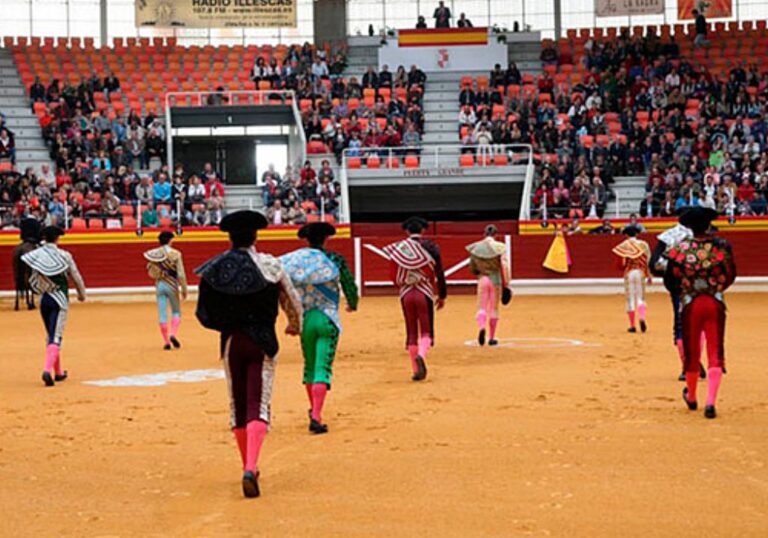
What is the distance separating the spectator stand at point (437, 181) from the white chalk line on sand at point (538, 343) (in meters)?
11.6

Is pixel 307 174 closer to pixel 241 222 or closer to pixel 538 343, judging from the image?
pixel 538 343

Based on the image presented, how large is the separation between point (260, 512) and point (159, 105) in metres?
29.0

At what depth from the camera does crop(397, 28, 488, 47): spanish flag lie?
36.1m

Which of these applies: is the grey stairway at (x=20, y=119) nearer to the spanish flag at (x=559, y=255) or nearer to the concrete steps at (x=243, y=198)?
the concrete steps at (x=243, y=198)

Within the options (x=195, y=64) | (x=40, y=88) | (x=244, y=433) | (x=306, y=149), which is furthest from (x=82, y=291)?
(x=195, y=64)

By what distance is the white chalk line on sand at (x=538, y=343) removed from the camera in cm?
1598

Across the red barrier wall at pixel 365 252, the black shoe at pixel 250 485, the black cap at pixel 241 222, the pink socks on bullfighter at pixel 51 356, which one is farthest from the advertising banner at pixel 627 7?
the black shoe at pixel 250 485

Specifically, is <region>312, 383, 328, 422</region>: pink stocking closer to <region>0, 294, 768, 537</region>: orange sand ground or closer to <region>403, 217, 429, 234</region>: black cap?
<region>0, 294, 768, 537</region>: orange sand ground

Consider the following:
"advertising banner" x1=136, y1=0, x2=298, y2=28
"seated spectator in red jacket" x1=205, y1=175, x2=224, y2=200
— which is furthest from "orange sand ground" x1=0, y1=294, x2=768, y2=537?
"advertising banner" x1=136, y1=0, x2=298, y2=28

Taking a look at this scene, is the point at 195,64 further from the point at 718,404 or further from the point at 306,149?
the point at 718,404

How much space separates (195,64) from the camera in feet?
121

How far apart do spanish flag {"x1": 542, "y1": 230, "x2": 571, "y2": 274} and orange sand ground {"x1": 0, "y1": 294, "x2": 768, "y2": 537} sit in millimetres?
12691

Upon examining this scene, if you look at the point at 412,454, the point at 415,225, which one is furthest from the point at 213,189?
the point at 412,454

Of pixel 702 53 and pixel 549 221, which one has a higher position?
pixel 702 53
